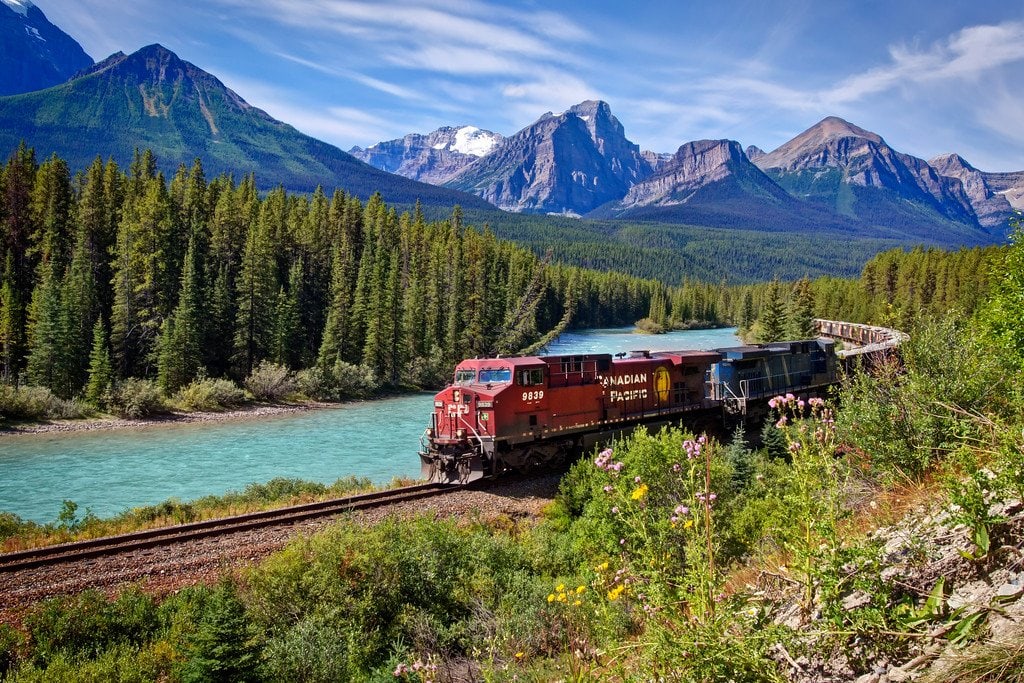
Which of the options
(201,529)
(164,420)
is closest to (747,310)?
(164,420)

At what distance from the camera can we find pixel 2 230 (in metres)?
52.6

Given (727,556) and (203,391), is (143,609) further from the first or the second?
(203,391)

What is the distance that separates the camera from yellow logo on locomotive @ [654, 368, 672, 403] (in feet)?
94.6

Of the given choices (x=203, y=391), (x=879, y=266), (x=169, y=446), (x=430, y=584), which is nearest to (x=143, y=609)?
(x=430, y=584)

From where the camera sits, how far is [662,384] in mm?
29125

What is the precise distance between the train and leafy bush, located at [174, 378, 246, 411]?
101 feet

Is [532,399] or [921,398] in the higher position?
[921,398]

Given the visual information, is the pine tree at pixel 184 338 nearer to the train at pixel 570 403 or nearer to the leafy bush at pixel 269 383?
the leafy bush at pixel 269 383

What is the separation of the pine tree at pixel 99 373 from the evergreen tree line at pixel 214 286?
11cm

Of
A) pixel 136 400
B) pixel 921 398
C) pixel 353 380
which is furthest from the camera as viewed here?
pixel 353 380

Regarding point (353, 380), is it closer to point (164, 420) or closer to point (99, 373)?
point (164, 420)

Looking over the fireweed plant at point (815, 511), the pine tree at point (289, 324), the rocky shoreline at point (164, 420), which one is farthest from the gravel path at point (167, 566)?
the pine tree at point (289, 324)

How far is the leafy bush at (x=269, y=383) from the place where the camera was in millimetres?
54375

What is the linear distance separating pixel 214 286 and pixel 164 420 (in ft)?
56.1
